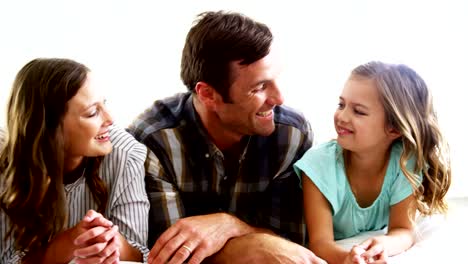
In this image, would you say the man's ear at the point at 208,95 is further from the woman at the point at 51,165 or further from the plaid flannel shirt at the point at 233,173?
the woman at the point at 51,165

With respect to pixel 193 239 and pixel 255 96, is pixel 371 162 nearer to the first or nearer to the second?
pixel 255 96

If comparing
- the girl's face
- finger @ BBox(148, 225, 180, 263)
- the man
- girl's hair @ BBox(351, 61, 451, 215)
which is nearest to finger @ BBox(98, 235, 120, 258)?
finger @ BBox(148, 225, 180, 263)

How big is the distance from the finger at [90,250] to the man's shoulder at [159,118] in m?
0.41

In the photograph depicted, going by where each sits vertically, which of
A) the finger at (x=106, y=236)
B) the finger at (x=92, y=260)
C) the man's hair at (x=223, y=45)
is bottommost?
the finger at (x=92, y=260)

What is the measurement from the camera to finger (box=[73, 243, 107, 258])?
129 cm

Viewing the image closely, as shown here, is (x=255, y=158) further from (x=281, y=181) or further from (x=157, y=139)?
(x=157, y=139)

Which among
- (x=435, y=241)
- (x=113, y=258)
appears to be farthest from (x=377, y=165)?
(x=113, y=258)

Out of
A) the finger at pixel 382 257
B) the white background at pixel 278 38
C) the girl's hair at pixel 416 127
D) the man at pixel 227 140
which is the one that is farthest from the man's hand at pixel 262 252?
the white background at pixel 278 38

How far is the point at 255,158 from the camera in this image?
5.54ft

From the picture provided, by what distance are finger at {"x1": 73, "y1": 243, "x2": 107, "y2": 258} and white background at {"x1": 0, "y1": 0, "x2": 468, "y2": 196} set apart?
79cm

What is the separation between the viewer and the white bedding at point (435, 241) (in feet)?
4.74

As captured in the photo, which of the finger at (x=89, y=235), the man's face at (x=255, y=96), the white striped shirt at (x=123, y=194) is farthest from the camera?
the man's face at (x=255, y=96)

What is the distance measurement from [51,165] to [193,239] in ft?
1.27

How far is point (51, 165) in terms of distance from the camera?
4.72 ft
